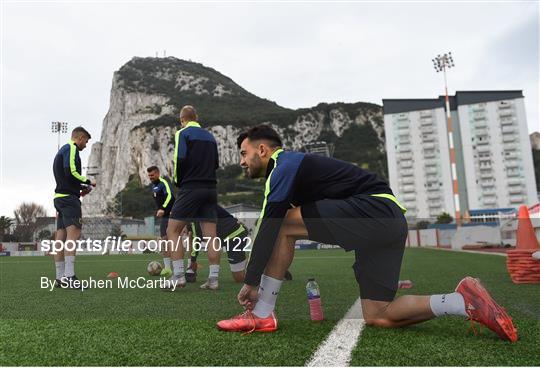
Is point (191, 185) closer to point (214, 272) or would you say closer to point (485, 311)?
point (214, 272)

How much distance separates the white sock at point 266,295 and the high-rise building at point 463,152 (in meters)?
96.0

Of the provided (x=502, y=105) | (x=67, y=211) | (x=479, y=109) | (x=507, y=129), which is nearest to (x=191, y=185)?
(x=67, y=211)

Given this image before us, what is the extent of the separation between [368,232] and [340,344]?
0.72m

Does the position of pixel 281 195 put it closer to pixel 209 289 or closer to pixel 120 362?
pixel 120 362

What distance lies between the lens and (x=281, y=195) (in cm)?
259

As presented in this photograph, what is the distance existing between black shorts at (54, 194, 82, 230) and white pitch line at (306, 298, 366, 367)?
4.55 meters

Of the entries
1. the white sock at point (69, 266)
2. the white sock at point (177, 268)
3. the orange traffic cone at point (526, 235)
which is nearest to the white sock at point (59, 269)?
the white sock at point (69, 266)

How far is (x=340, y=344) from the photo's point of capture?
243 cm

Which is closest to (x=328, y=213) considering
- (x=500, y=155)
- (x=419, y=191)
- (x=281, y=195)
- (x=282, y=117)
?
(x=281, y=195)

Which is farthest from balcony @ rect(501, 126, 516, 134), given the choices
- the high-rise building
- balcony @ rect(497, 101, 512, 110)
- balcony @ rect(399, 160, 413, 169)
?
balcony @ rect(399, 160, 413, 169)

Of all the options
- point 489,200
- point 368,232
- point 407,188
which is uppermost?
point 407,188

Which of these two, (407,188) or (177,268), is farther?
(407,188)

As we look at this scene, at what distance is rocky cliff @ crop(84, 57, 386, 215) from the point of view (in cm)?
14200

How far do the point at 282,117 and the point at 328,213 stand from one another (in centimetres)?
15964
